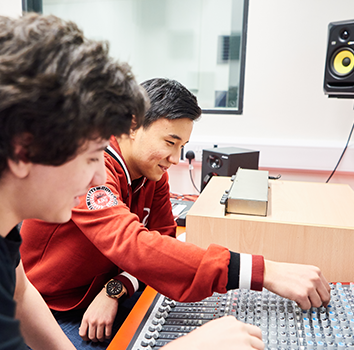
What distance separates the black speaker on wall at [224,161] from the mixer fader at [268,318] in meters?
0.89

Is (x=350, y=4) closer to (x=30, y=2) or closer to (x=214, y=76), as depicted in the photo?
(x=214, y=76)

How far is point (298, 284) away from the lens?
2.18ft

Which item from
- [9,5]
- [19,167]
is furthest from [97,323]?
[9,5]

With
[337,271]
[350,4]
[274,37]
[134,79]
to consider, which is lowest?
[337,271]

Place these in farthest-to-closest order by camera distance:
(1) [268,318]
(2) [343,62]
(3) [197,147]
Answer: (3) [197,147]
(2) [343,62]
(1) [268,318]

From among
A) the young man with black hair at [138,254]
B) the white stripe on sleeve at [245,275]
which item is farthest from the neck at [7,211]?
the white stripe on sleeve at [245,275]

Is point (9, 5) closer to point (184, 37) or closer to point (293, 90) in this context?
point (184, 37)

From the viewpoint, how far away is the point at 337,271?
33.5 inches

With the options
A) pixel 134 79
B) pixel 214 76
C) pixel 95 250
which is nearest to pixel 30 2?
pixel 214 76

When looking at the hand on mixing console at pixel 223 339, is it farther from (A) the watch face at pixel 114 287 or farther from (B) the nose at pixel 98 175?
(A) the watch face at pixel 114 287

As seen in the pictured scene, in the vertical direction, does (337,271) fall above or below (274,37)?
below

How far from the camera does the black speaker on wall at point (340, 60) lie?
1.32 metres

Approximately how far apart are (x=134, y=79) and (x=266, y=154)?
Result: 1701 millimetres

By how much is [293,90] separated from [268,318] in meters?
1.70
